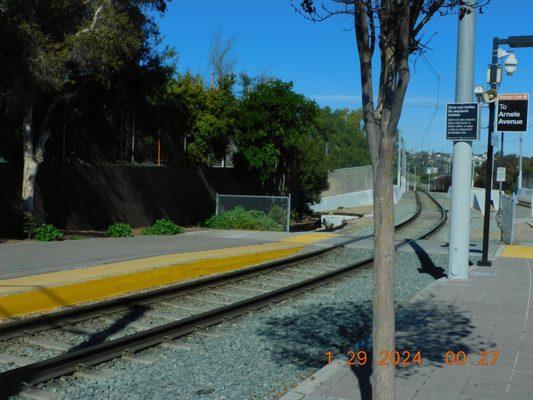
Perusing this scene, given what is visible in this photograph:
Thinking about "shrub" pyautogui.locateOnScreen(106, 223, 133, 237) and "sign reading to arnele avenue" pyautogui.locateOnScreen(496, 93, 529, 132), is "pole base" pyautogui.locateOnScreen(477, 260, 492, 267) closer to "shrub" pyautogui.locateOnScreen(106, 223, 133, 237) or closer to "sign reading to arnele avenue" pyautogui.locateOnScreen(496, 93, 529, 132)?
"sign reading to arnele avenue" pyautogui.locateOnScreen(496, 93, 529, 132)

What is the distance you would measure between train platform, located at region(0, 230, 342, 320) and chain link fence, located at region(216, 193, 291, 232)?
14.8 ft

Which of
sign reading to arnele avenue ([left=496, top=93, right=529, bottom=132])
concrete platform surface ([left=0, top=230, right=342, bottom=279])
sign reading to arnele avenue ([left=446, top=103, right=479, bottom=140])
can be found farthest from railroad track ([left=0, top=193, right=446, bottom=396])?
sign reading to arnele avenue ([left=496, top=93, right=529, bottom=132])

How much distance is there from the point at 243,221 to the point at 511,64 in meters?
10.6

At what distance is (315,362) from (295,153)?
23003mm

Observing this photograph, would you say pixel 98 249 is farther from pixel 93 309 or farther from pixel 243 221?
pixel 243 221

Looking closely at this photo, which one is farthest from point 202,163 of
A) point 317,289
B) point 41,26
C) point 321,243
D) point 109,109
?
point 317,289

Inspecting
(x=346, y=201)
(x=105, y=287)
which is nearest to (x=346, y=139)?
(x=346, y=201)

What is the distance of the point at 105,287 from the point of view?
33.6ft

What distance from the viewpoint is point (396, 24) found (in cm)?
411

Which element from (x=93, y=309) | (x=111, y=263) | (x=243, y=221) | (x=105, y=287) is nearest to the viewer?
(x=93, y=309)

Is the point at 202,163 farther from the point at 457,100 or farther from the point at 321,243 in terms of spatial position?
the point at 457,100

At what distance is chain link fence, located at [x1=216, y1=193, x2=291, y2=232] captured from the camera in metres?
23.7

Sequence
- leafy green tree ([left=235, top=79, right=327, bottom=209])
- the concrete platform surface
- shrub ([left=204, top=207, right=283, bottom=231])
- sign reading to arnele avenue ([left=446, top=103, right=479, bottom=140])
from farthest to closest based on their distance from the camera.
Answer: leafy green tree ([left=235, top=79, right=327, bottom=209]) < shrub ([left=204, top=207, right=283, bottom=231]) < the concrete platform surface < sign reading to arnele avenue ([left=446, top=103, right=479, bottom=140])

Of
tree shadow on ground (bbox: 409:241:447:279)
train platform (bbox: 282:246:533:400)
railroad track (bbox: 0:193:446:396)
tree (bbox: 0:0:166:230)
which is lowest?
tree shadow on ground (bbox: 409:241:447:279)
